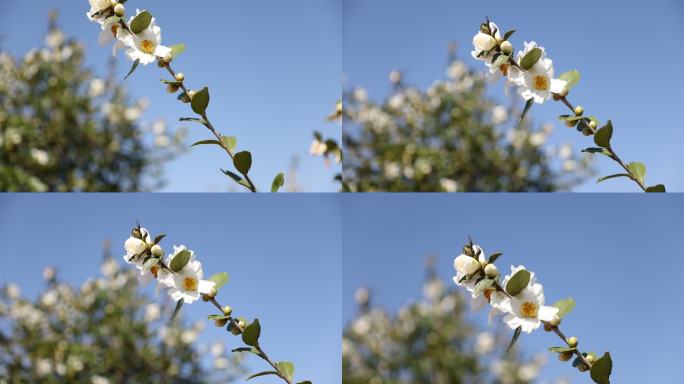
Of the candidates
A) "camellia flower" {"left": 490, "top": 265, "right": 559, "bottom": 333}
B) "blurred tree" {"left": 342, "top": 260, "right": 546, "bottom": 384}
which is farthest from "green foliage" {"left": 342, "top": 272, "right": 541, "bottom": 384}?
"camellia flower" {"left": 490, "top": 265, "right": 559, "bottom": 333}

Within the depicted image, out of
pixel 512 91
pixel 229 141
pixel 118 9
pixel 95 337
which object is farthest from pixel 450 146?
pixel 95 337

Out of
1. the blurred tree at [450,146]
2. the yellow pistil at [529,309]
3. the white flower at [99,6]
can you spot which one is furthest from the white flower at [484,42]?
the white flower at [99,6]

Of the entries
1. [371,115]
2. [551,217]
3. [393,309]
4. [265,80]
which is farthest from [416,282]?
[265,80]

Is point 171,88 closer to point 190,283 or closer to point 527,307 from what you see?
point 190,283

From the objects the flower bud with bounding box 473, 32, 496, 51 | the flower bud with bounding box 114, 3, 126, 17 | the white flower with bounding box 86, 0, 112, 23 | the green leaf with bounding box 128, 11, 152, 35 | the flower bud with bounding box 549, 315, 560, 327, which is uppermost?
the white flower with bounding box 86, 0, 112, 23

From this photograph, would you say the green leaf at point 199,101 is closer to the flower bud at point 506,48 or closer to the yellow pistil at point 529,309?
the flower bud at point 506,48

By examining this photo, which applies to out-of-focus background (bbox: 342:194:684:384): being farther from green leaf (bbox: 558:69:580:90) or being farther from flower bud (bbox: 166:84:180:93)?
flower bud (bbox: 166:84:180:93)
